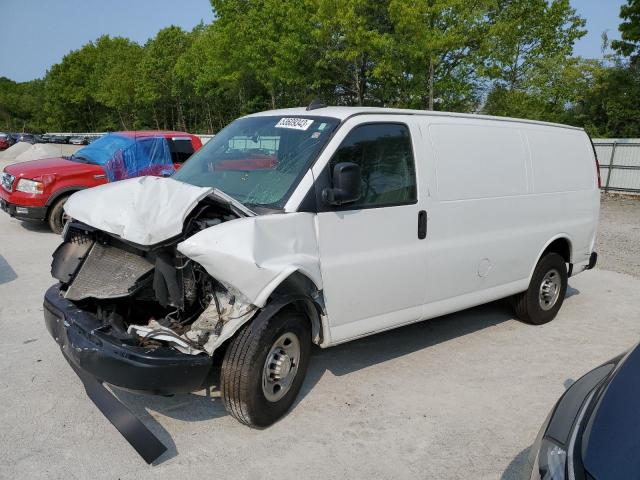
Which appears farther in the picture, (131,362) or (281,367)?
(281,367)

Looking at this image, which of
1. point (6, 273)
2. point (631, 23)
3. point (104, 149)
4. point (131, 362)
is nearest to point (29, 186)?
point (104, 149)

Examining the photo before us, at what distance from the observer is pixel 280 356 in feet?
11.7

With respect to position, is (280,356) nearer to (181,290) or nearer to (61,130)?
(181,290)

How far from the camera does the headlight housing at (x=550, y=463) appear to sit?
6.50ft

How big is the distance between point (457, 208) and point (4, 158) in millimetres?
32503

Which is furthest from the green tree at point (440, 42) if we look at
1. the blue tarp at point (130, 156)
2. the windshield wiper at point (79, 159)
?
the windshield wiper at point (79, 159)

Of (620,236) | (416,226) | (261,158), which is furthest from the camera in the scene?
(620,236)

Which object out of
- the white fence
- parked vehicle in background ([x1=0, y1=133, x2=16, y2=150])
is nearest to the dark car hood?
the white fence

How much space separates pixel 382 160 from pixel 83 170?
712cm

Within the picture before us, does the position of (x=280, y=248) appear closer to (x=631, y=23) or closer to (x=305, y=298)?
(x=305, y=298)

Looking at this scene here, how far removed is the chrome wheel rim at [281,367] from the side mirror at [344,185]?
967 mm

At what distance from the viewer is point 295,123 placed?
408 centimetres

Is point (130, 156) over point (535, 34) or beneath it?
beneath

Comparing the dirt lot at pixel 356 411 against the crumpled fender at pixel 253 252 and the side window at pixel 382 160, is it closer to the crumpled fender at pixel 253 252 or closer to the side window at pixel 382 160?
the crumpled fender at pixel 253 252
